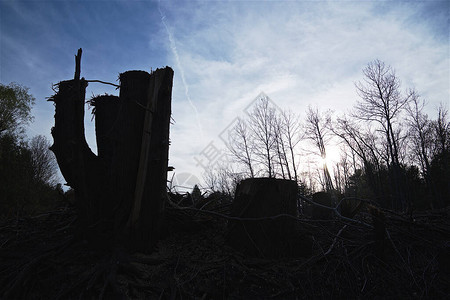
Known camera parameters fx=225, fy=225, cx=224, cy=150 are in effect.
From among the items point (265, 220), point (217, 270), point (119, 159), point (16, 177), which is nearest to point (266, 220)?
point (265, 220)

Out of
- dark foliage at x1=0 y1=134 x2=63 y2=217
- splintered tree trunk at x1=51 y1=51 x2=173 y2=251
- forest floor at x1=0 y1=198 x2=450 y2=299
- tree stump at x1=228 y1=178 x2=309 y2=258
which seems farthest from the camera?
dark foliage at x1=0 y1=134 x2=63 y2=217

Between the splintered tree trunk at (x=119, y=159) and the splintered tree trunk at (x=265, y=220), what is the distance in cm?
102

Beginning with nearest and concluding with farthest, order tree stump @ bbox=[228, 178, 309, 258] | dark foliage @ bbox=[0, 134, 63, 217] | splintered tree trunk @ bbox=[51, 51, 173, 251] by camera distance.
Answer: splintered tree trunk @ bbox=[51, 51, 173, 251] < tree stump @ bbox=[228, 178, 309, 258] < dark foliage @ bbox=[0, 134, 63, 217]

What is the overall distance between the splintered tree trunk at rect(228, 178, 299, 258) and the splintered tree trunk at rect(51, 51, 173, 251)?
102cm

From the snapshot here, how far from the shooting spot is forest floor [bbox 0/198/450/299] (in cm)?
196

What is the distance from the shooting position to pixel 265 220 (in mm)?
2787

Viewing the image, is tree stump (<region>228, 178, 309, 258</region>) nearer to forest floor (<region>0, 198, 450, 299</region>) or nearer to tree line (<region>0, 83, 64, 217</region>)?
forest floor (<region>0, 198, 450, 299</region>)

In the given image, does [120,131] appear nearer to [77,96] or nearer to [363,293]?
[77,96]

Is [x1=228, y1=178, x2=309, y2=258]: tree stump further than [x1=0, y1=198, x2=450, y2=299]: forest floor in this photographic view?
Yes

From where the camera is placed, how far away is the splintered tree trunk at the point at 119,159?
2.48m

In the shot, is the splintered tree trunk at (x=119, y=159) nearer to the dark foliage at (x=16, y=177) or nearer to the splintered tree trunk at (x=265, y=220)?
the splintered tree trunk at (x=265, y=220)

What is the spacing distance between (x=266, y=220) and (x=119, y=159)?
74.9 inches

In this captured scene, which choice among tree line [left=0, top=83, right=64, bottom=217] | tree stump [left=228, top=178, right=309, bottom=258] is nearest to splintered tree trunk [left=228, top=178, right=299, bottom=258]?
tree stump [left=228, top=178, right=309, bottom=258]

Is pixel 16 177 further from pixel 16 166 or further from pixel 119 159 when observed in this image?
pixel 119 159
